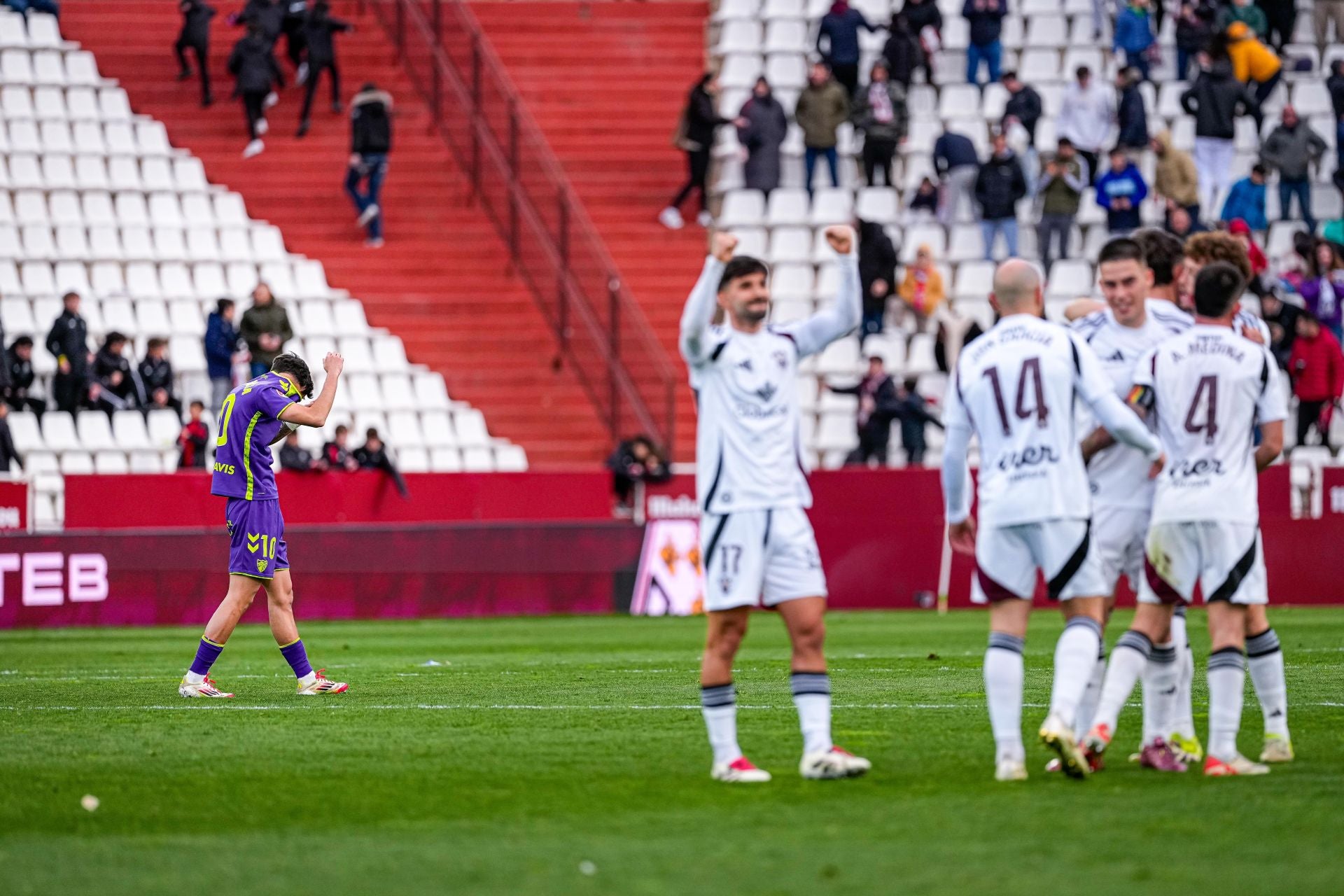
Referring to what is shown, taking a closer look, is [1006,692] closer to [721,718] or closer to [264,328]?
[721,718]

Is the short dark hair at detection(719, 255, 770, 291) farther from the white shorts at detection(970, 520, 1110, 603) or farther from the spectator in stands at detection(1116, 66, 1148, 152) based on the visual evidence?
the spectator in stands at detection(1116, 66, 1148, 152)

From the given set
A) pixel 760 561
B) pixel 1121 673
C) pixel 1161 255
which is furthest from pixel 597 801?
pixel 1161 255

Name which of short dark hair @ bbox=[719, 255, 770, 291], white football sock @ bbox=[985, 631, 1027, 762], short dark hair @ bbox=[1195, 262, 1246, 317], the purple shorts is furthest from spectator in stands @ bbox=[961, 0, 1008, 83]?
white football sock @ bbox=[985, 631, 1027, 762]

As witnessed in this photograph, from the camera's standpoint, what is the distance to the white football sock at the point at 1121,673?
28.8 feet

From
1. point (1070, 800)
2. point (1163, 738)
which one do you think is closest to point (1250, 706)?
point (1163, 738)

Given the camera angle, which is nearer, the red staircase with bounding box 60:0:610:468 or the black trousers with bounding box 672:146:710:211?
the red staircase with bounding box 60:0:610:468

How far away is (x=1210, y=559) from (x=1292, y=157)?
909 inches

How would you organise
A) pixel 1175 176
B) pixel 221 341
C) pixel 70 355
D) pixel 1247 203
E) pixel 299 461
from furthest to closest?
pixel 1247 203, pixel 1175 176, pixel 221 341, pixel 70 355, pixel 299 461

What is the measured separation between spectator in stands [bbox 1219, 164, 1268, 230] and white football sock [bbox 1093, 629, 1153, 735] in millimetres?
22041

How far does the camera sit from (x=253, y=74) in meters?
31.5

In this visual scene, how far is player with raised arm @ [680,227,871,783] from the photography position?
27.7 feet

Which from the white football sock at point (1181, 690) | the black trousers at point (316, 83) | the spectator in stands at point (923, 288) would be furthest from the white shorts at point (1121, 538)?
the black trousers at point (316, 83)

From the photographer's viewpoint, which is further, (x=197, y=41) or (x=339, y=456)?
(x=197, y=41)

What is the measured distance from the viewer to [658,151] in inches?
1331
